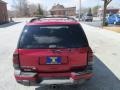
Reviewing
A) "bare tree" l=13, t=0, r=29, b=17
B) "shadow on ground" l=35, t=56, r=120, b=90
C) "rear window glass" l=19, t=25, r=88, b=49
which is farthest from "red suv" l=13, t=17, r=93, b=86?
"bare tree" l=13, t=0, r=29, b=17

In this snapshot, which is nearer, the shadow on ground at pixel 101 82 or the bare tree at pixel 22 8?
the shadow on ground at pixel 101 82

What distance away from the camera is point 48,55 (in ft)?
16.1

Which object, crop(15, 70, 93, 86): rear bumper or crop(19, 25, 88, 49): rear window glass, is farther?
crop(19, 25, 88, 49): rear window glass

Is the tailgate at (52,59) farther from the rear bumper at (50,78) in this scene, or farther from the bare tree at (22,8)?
the bare tree at (22,8)

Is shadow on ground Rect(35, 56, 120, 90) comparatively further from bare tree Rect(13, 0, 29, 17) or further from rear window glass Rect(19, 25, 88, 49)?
bare tree Rect(13, 0, 29, 17)

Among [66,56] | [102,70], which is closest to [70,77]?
[66,56]

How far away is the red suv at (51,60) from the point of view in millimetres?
4922

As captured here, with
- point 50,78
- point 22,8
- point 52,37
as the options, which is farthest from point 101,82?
point 22,8

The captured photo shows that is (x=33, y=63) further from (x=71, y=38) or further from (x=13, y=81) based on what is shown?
→ (x=13, y=81)

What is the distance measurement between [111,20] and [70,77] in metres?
33.9

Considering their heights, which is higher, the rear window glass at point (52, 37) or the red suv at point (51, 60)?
the rear window glass at point (52, 37)

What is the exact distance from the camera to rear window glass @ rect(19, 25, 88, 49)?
5008 millimetres

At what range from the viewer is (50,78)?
4992mm

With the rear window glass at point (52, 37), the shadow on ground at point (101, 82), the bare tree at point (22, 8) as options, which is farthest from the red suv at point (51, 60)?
the bare tree at point (22, 8)
